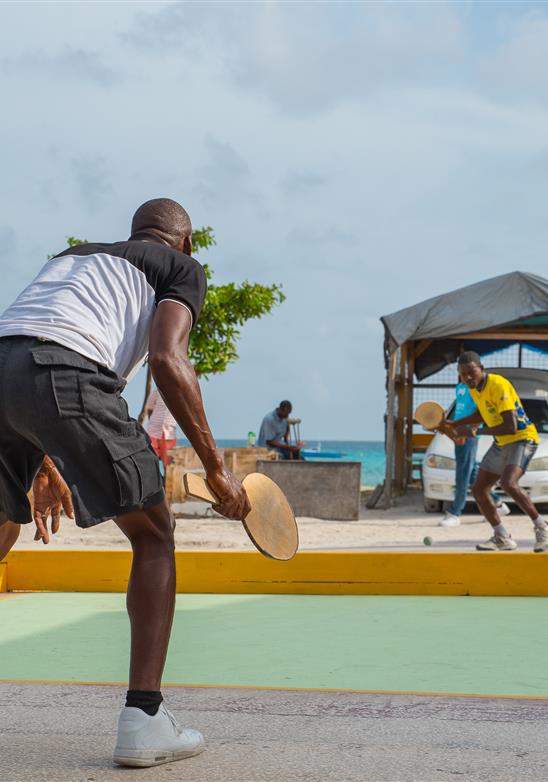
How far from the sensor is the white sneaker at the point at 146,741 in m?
3.29

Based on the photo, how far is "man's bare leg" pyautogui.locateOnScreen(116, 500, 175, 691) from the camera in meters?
3.36

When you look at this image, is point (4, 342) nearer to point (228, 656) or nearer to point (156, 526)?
point (156, 526)

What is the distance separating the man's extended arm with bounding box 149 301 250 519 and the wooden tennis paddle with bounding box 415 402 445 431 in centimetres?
649

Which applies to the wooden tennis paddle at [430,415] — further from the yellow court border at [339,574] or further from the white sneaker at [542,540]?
the yellow court border at [339,574]

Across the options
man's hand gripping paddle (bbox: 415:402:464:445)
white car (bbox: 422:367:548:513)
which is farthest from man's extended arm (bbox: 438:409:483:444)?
white car (bbox: 422:367:548:513)

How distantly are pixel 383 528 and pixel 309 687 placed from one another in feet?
28.8

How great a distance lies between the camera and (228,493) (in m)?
3.47

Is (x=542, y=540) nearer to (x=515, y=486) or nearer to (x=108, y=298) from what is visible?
(x=515, y=486)

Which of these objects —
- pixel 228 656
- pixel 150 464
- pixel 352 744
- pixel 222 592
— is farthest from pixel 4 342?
pixel 222 592

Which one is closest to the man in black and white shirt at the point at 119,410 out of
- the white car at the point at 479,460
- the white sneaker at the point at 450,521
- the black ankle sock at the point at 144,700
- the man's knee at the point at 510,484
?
the black ankle sock at the point at 144,700

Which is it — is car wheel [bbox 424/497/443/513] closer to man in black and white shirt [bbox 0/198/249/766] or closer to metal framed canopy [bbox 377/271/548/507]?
metal framed canopy [bbox 377/271/548/507]

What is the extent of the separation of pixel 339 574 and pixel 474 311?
10.5 m

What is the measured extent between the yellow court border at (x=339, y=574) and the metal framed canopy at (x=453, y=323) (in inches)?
377

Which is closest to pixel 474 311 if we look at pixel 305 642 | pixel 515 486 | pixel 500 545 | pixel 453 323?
pixel 453 323
